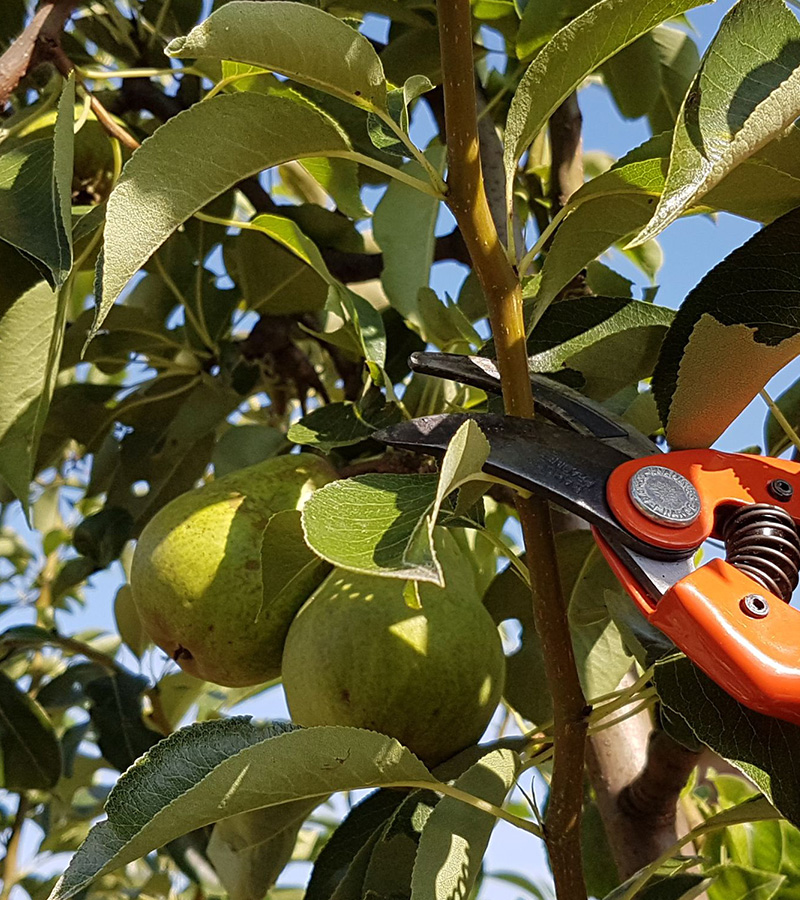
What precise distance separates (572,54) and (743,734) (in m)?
0.37

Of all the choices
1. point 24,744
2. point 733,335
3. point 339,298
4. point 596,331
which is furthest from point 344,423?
point 24,744

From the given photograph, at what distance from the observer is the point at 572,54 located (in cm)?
57

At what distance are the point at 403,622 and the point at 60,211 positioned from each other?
0.34 m

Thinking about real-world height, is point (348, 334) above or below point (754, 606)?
above

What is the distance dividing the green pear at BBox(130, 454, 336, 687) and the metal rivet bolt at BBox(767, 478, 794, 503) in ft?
1.07

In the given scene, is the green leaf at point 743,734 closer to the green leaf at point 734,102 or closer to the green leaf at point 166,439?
the green leaf at point 734,102

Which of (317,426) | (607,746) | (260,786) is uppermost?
(317,426)

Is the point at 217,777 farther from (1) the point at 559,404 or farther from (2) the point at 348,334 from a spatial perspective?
(2) the point at 348,334

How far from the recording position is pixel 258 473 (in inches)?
34.2

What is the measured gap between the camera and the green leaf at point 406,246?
2.88ft

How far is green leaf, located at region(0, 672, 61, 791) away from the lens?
1062mm

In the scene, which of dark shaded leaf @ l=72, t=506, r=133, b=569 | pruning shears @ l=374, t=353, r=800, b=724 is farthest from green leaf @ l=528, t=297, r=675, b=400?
dark shaded leaf @ l=72, t=506, r=133, b=569

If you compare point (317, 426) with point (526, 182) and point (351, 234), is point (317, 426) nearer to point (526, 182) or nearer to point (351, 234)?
point (351, 234)

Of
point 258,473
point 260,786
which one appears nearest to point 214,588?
point 258,473
